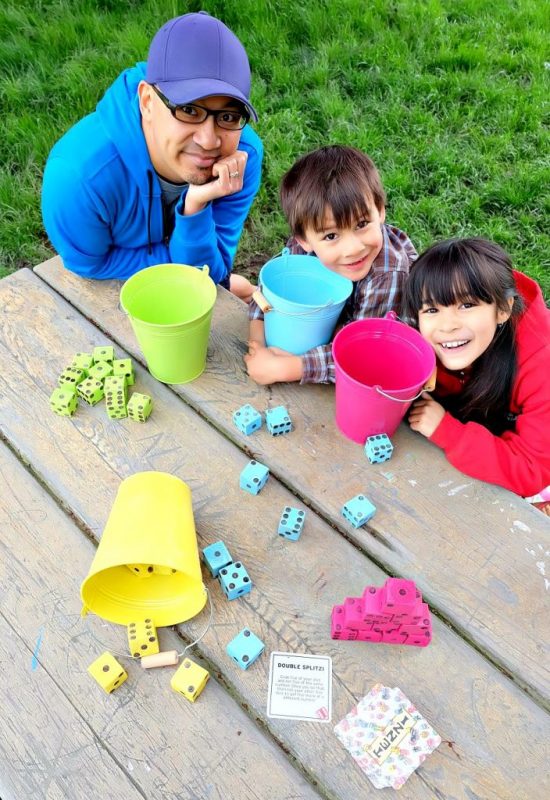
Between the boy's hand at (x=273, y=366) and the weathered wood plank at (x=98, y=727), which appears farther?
the boy's hand at (x=273, y=366)

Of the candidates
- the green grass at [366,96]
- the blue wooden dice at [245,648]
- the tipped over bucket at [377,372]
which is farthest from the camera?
the green grass at [366,96]

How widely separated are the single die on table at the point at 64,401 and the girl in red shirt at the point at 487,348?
960 millimetres

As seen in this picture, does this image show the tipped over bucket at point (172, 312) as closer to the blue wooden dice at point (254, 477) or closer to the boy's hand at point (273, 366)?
the boy's hand at point (273, 366)

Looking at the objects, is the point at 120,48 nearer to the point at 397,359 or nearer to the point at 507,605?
the point at 397,359

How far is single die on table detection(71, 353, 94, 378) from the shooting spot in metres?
1.77

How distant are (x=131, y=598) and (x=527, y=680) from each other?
88cm

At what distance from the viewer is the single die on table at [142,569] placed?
1342 mm

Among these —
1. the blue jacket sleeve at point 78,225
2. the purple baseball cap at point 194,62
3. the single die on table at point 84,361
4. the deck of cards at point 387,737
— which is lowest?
the deck of cards at point 387,737

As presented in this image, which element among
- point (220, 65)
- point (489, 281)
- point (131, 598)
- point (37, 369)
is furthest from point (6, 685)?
point (220, 65)

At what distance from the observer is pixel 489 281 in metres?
1.72

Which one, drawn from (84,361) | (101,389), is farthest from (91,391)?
(84,361)

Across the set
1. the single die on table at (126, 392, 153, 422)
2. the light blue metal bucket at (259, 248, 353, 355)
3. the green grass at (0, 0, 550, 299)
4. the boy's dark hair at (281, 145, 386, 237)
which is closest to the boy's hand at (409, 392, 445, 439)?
the light blue metal bucket at (259, 248, 353, 355)

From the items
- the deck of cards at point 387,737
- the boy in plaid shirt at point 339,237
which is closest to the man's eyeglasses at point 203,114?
the boy in plaid shirt at point 339,237

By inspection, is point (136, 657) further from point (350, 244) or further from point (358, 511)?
point (350, 244)
